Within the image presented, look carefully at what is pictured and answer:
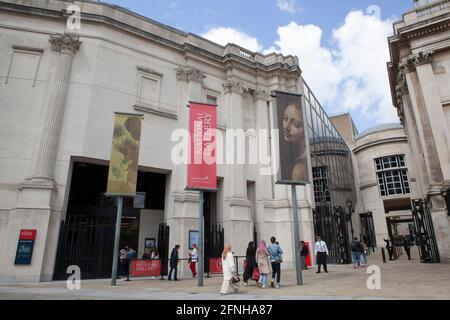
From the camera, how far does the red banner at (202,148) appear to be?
11836 millimetres

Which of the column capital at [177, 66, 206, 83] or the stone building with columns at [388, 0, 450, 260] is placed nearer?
the stone building with columns at [388, 0, 450, 260]

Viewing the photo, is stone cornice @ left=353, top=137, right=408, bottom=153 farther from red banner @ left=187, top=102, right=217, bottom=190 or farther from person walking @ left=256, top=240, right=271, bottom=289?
person walking @ left=256, top=240, right=271, bottom=289

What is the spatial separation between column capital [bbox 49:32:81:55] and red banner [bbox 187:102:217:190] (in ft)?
28.3

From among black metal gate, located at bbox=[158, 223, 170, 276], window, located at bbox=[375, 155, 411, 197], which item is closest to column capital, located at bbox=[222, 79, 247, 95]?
black metal gate, located at bbox=[158, 223, 170, 276]

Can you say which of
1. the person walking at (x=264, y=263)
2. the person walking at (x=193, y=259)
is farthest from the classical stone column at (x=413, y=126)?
the person walking at (x=264, y=263)

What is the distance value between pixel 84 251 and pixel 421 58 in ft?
73.6

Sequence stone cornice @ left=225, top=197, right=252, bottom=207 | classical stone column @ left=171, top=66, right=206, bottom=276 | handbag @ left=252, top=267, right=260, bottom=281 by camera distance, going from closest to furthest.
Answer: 1. handbag @ left=252, top=267, right=260, bottom=281
2. classical stone column @ left=171, top=66, right=206, bottom=276
3. stone cornice @ left=225, top=197, right=252, bottom=207

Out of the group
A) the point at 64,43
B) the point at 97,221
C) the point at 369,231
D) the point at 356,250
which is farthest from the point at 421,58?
the point at 369,231

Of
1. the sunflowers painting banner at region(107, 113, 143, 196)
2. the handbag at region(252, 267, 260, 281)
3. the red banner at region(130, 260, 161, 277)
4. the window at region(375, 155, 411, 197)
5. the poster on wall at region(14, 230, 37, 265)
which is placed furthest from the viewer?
the window at region(375, 155, 411, 197)

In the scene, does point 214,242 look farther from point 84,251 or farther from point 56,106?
point 56,106

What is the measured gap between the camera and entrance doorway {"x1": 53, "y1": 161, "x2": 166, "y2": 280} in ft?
45.8

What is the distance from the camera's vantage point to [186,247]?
53.2 ft
